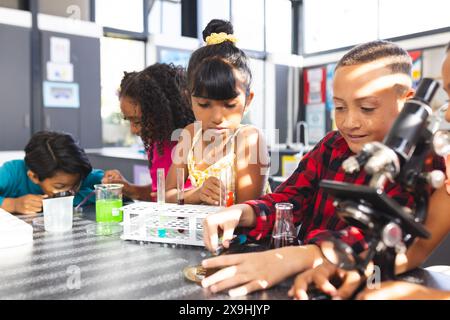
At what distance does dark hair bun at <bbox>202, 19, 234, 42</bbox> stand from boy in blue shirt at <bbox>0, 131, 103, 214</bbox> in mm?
741

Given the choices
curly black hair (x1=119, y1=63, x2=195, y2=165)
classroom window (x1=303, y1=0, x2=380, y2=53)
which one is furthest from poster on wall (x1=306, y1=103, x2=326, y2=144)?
curly black hair (x1=119, y1=63, x2=195, y2=165)

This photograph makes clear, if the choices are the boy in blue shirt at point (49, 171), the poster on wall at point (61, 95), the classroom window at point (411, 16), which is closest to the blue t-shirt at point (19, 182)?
the boy in blue shirt at point (49, 171)

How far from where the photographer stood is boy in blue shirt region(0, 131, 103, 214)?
164 centimetres

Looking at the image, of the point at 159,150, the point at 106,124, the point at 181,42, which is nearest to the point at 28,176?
the point at 159,150

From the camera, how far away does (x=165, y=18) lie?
4.94 m

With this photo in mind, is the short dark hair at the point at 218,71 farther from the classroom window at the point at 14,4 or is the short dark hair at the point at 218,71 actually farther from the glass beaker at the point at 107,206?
the classroom window at the point at 14,4

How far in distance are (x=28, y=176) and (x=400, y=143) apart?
1.60 m

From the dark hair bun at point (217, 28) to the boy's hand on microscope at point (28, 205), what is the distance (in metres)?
0.83

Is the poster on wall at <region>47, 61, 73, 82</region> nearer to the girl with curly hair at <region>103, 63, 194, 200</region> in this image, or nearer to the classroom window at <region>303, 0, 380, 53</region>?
the girl with curly hair at <region>103, 63, 194, 200</region>

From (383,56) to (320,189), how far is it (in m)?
0.35

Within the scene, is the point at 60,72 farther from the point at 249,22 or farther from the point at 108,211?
the point at 108,211

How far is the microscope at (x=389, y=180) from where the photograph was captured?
501mm

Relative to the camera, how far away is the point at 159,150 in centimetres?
180
